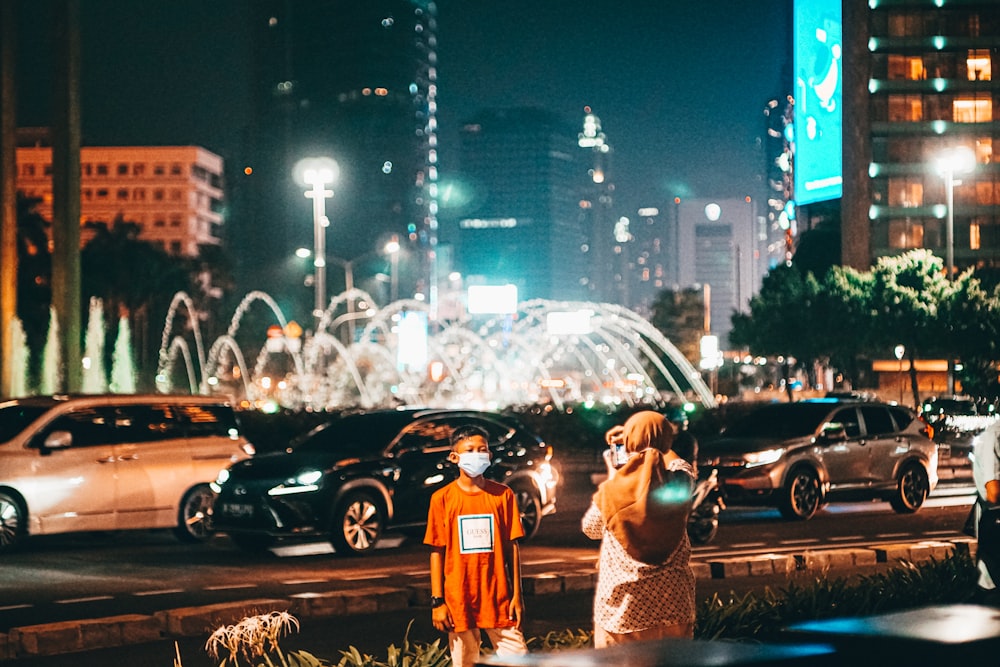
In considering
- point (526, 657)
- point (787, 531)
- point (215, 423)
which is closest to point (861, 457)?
point (787, 531)

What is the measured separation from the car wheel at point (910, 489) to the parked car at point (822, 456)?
1 centimetres

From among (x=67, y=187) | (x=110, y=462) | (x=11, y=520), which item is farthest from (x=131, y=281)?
(x=11, y=520)

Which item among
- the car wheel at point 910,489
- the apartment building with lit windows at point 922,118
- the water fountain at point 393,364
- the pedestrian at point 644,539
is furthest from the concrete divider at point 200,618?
the apartment building with lit windows at point 922,118

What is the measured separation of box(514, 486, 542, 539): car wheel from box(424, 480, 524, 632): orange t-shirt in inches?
426

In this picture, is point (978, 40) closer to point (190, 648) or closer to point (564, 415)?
point (564, 415)

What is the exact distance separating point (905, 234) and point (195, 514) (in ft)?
290

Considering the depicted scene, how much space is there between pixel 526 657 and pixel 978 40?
4073 inches

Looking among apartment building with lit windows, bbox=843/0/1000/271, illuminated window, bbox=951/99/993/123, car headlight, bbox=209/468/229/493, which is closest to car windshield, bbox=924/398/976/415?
car headlight, bbox=209/468/229/493

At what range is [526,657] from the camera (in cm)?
438

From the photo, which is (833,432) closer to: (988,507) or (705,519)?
(705,519)

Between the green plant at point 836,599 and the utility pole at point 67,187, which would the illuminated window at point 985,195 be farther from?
the green plant at point 836,599

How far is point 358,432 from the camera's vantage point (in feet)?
59.3

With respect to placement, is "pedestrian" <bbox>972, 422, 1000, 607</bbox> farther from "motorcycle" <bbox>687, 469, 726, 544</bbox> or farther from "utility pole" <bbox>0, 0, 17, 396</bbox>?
"utility pole" <bbox>0, 0, 17, 396</bbox>

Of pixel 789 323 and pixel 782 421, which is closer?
pixel 782 421
